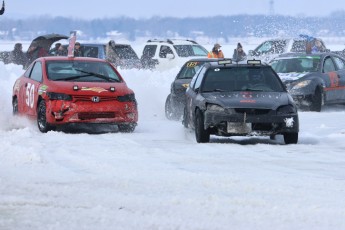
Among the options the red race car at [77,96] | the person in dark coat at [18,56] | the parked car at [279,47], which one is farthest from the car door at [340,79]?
the person in dark coat at [18,56]

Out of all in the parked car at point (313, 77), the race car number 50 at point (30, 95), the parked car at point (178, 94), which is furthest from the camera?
the parked car at point (313, 77)

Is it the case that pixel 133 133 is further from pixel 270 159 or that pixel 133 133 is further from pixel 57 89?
pixel 270 159

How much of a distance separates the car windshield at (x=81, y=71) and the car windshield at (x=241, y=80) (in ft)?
8.07

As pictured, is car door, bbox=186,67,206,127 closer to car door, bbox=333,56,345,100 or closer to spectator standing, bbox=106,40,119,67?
car door, bbox=333,56,345,100

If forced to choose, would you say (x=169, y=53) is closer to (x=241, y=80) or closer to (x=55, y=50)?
(x=55, y=50)

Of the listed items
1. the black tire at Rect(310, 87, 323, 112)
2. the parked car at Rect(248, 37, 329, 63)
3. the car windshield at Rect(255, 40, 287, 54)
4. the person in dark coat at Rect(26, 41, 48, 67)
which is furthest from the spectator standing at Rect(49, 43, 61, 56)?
the black tire at Rect(310, 87, 323, 112)

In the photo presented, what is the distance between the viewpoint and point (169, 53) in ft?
124

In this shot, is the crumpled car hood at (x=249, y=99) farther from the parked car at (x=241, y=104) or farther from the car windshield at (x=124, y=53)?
the car windshield at (x=124, y=53)

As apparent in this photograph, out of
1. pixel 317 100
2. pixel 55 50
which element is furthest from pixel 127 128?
pixel 55 50

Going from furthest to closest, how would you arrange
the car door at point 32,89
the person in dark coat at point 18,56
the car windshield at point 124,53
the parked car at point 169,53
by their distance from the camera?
the person in dark coat at point 18,56, the parked car at point 169,53, the car windshield at point 124,53, the car door at point 32,89

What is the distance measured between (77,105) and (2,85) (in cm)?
1166

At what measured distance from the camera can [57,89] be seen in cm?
1709

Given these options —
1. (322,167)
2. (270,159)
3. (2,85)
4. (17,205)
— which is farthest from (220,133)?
(2,85)

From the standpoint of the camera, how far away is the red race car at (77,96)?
16906mm
